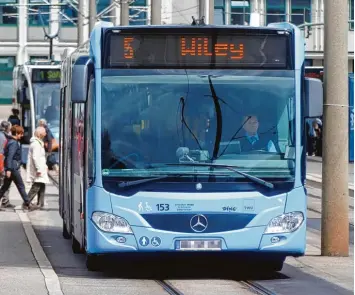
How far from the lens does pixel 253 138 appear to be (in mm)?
14109

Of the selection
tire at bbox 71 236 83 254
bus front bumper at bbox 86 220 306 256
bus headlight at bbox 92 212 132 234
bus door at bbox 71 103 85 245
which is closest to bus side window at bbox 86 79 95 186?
bus headlight at bbox 92 212 132 234

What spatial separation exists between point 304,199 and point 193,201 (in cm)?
114

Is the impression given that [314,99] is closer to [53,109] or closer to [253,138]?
[253,138]

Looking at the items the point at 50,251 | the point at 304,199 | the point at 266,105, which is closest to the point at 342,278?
the point at 304,199

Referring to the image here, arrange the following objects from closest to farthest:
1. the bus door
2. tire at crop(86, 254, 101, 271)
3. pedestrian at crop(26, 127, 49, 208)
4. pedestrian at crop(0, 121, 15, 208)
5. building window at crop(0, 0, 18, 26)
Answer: tire at crop(86, 254, 101, 271)
the bus door
pedestrian at crop(26, 127, 49, 208)
pedestrian at crop(0, 121, 15, 208)
building window at crop(0, 0, 18, 26)

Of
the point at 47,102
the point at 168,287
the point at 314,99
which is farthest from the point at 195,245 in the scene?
the point at 47,102

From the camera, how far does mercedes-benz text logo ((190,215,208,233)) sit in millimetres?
14010

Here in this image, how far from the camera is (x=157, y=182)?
14.0 m

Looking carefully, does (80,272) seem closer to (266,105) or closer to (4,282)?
(4,282)

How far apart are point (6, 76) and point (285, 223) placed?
72036 mm

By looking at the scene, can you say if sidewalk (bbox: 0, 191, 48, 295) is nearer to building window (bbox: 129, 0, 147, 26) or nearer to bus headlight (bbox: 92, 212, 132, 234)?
bus headlight (bbox: 92, 212, 132, 234)

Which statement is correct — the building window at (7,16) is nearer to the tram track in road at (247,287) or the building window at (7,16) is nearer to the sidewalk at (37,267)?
the sidewalk at (37,267)

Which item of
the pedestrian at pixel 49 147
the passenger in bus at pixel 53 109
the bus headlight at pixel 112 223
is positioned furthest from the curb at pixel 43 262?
the passenger in bus at pixel 53 109

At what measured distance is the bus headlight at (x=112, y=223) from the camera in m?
14.0
